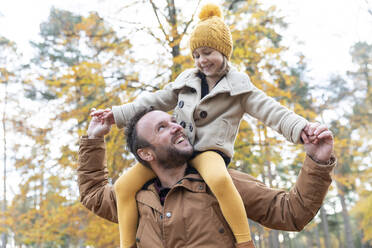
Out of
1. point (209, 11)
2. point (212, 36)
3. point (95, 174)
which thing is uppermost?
point (209, 11)

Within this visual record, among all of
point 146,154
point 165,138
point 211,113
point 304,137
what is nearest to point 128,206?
point 146,154

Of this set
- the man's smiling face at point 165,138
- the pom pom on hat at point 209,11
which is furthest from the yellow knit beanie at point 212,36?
the man's smiling face at point 165,138

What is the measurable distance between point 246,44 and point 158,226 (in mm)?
4087

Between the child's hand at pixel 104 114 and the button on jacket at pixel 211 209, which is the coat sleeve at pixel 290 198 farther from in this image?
the child's hand at pixel 104 114

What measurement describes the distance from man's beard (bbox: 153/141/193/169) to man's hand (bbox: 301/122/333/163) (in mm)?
683

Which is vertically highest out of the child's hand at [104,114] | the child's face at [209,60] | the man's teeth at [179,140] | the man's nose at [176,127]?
the child's face at [209,60]

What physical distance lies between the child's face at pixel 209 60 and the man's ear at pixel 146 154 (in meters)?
0.64

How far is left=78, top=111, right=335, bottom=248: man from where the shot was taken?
6.34 ft

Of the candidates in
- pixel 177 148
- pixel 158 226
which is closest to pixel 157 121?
pixel 177 148

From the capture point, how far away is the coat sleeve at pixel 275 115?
1864 mm

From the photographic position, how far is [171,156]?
2156 millimetres

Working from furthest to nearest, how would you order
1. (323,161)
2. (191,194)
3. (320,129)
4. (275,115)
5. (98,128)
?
(98,128) < (191,194) < (275,115) < (323,161) < (320,129)

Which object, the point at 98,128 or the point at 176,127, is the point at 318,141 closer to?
the point at 176,127

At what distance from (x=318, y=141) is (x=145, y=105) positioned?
Answer: 1.16 meters
